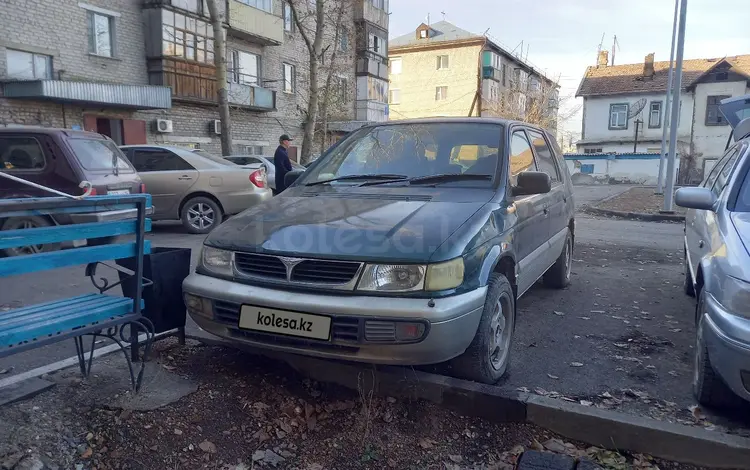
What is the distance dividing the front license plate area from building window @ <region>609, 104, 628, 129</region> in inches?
1785

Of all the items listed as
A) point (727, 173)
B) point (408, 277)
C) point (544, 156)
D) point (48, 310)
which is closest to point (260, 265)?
point (408, 277)

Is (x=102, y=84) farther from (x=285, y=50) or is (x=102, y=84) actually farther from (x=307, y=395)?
(x=307, y=395)

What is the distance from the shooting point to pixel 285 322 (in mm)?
3000

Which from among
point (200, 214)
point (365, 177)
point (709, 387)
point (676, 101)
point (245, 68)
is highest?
point (245, 68)

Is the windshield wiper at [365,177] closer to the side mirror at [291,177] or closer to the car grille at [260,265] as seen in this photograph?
the side mirror at [291,177]

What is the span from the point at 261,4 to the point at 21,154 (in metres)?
21.6

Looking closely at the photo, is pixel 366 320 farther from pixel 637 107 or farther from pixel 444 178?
pixel 637 107

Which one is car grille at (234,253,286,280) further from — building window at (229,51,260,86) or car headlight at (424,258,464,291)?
building window at (229,51,260,86)

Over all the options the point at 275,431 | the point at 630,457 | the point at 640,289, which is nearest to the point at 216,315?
the point at 275,431

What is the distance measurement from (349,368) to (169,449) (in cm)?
107

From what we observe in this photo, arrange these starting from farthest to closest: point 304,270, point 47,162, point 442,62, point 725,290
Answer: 1. point 442,62
2. point 47,162
3. point 304,270
4. point 725,290

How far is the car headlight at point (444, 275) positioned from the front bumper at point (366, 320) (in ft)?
0.23

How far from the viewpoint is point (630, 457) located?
2807mm

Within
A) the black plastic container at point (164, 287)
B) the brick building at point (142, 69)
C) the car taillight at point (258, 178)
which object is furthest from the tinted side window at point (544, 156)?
the brick building at point (142, 69)
